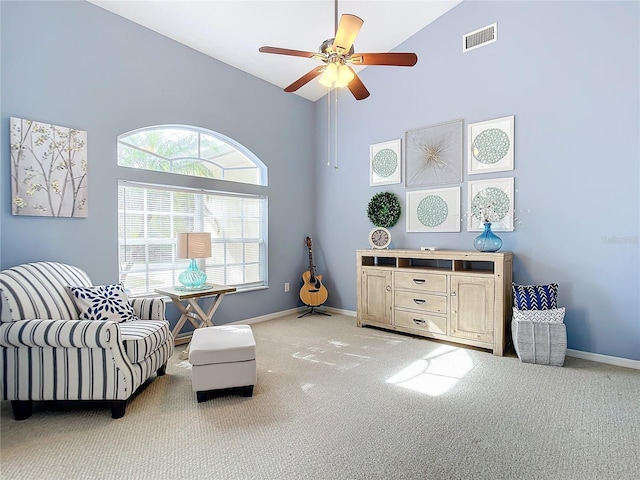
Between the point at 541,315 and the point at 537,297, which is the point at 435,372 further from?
the point at 537,297

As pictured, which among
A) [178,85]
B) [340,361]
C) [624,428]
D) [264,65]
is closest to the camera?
[624,428]

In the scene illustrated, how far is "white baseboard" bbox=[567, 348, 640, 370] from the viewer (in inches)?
118

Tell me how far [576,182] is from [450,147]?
1297 millimetres

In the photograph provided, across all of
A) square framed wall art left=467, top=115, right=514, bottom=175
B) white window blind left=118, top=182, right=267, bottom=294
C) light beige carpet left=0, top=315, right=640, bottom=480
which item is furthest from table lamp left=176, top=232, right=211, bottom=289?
square framed wall art left=467, top=115, right=514, bottom=175

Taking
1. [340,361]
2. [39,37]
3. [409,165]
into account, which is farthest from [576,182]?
[39,37]

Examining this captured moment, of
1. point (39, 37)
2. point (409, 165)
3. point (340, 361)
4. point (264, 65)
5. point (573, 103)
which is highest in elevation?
point (264, 65)

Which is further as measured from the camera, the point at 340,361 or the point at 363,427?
the point at 340,361

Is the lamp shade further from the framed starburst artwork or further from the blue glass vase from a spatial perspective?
the blue glass vase

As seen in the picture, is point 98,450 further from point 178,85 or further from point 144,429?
point 178,85

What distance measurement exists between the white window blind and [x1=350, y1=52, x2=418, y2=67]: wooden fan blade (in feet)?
7.64

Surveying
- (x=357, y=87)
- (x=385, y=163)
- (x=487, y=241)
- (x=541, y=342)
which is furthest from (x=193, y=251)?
(x=541, y=342)

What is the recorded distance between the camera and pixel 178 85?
12.2 ft

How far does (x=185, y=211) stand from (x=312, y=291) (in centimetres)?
206

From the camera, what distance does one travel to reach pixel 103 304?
2.61 m
